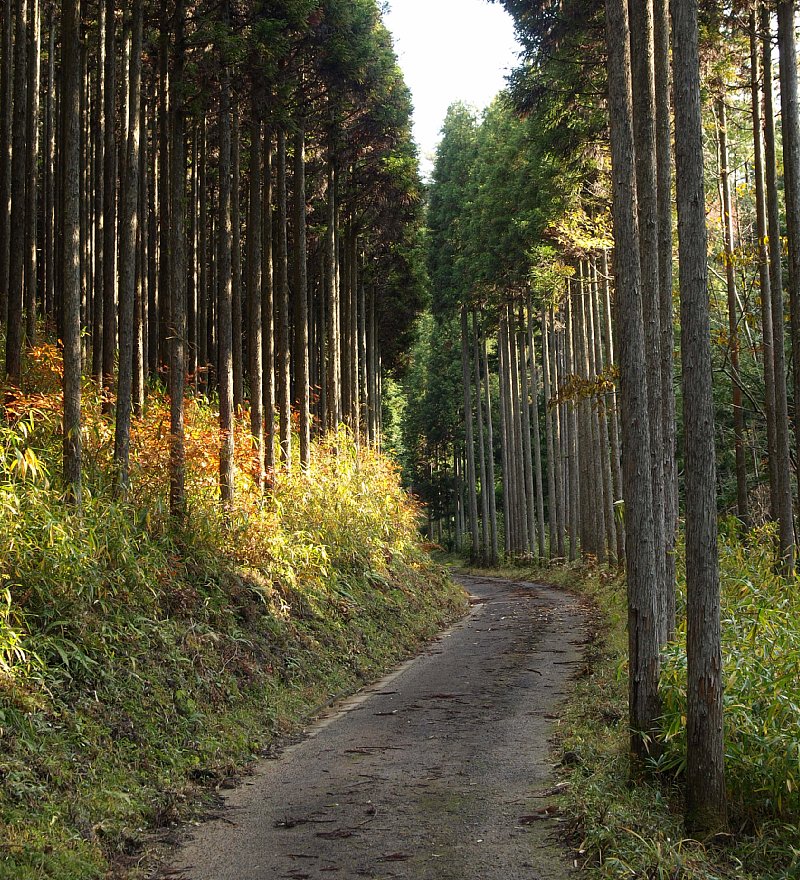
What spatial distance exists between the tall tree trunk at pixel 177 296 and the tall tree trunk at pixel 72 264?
1993 mm

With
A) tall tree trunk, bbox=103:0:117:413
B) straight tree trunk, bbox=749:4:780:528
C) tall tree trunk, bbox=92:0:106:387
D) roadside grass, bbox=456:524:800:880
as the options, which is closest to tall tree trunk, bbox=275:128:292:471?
tall tree trunk, bbox=92:0:106:387

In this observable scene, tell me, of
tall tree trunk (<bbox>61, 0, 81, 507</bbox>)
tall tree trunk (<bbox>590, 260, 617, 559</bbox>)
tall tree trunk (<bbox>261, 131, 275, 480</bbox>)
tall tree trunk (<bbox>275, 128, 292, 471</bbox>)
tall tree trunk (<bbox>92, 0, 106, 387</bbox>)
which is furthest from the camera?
tall tree trunk (<bbox>590, 260, 617, 559</bbox>)

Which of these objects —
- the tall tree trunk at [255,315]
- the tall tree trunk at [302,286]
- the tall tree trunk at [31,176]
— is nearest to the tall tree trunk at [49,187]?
the tall tree trunk at [31,176]

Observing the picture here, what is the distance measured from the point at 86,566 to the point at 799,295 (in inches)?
340

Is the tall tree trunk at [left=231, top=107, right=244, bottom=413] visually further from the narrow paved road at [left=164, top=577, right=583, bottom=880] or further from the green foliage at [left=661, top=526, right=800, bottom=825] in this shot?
the green foliage at [left=661, top=526, right=800, bottom=825]

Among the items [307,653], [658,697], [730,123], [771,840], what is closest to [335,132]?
[730,123]

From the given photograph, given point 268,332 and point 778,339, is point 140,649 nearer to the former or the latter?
point 268,332

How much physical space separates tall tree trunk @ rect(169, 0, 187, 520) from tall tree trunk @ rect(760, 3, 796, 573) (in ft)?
25.0

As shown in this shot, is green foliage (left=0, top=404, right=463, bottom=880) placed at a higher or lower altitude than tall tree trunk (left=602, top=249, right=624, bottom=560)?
lower

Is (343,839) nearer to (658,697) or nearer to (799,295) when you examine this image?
(658,697)

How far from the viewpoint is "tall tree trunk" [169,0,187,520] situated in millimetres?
10758

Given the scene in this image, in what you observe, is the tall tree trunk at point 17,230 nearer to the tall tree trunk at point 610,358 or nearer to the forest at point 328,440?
the forest at point 328,440

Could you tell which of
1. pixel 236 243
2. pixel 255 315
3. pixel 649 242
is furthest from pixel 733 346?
pixel 236 243

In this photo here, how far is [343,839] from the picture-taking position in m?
5.60
